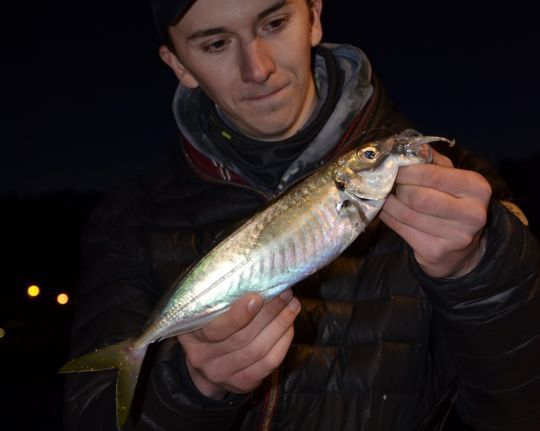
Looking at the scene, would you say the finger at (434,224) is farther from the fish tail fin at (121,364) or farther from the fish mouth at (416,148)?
the fish tail fin at (121,364)

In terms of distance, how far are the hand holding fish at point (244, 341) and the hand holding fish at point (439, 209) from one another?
59 centimetres

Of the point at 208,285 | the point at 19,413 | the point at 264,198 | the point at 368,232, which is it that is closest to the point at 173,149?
the point at 264,198

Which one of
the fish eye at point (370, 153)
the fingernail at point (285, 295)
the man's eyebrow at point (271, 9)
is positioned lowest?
the fingernail at point (285, 295)

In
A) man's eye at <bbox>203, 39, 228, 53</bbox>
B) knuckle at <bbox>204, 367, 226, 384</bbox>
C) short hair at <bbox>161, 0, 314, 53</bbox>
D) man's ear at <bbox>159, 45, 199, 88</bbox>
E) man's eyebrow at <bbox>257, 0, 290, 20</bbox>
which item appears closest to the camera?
knuckle at <bbox>204, 367, 226, 384</bbox>

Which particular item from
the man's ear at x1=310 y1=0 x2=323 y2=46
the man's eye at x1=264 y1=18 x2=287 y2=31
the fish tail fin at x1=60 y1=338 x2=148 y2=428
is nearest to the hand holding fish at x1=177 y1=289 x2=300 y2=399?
the fish tail fin at x1=60 y1=338 x2=148 y2=428

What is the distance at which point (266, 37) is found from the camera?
10.9 ft

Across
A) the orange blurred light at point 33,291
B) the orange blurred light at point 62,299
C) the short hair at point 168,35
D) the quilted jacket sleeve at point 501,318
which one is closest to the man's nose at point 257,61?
the short hair at point 168,35

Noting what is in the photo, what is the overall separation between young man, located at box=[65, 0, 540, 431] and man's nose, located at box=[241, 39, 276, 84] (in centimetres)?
1

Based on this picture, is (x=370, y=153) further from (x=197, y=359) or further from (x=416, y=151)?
(x=197, y=359)

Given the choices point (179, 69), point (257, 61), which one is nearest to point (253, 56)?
point (257, 61)

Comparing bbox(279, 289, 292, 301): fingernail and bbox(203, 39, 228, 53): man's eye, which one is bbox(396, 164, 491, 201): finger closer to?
bbox(279, 289, 292, 301): fingernail

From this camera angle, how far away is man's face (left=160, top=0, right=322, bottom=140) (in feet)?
10.7

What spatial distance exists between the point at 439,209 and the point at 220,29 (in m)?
1.78

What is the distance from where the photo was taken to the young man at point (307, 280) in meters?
2.49
